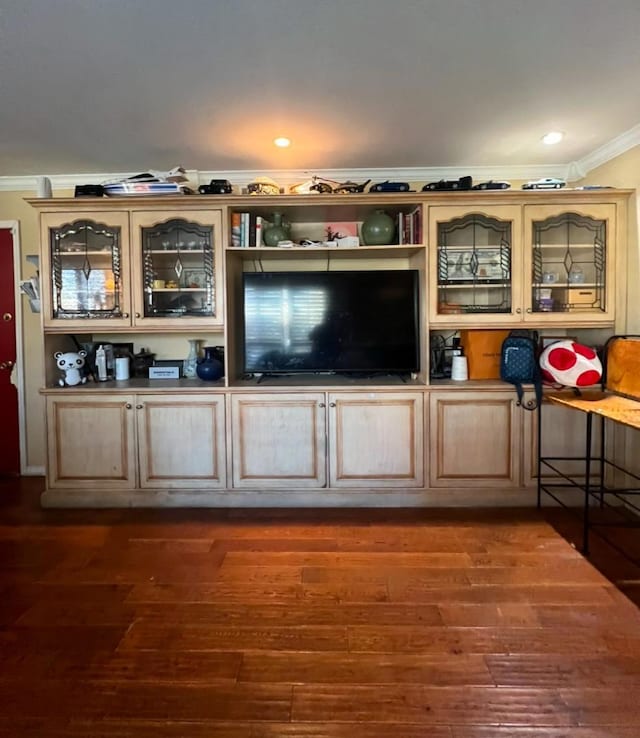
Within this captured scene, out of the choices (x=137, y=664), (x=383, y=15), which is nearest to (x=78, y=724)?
(x=137, y=664)

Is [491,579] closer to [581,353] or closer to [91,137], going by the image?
[581,353]

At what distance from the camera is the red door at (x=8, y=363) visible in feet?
12.6

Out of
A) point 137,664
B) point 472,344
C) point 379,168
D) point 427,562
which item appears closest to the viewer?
point 137,664

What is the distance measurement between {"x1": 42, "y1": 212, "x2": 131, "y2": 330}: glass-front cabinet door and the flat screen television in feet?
2.77

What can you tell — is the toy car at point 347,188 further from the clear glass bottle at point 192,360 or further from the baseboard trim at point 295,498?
the baseboard trim at point 295,498

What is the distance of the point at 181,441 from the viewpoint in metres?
3.23

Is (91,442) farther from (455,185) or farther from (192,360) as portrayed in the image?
(455,185)

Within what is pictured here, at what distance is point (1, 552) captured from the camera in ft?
8.79

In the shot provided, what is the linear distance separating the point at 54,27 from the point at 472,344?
109 inches

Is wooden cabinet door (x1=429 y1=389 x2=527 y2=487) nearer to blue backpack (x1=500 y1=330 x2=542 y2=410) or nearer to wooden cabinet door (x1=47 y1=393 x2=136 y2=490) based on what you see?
blue backpack (x1=500 y1=330 x2=542 y2=410)

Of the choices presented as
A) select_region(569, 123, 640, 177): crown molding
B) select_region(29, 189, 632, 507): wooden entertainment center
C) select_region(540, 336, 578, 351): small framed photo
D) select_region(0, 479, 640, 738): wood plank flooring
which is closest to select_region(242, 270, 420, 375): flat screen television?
select_region(29, 189, 632, 507): wooden entertainment center

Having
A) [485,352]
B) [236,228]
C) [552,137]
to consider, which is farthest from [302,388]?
[552,137]

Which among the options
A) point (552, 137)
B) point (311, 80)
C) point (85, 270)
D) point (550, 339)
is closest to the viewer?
point (311, 80)

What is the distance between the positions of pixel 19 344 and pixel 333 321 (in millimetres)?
2535
